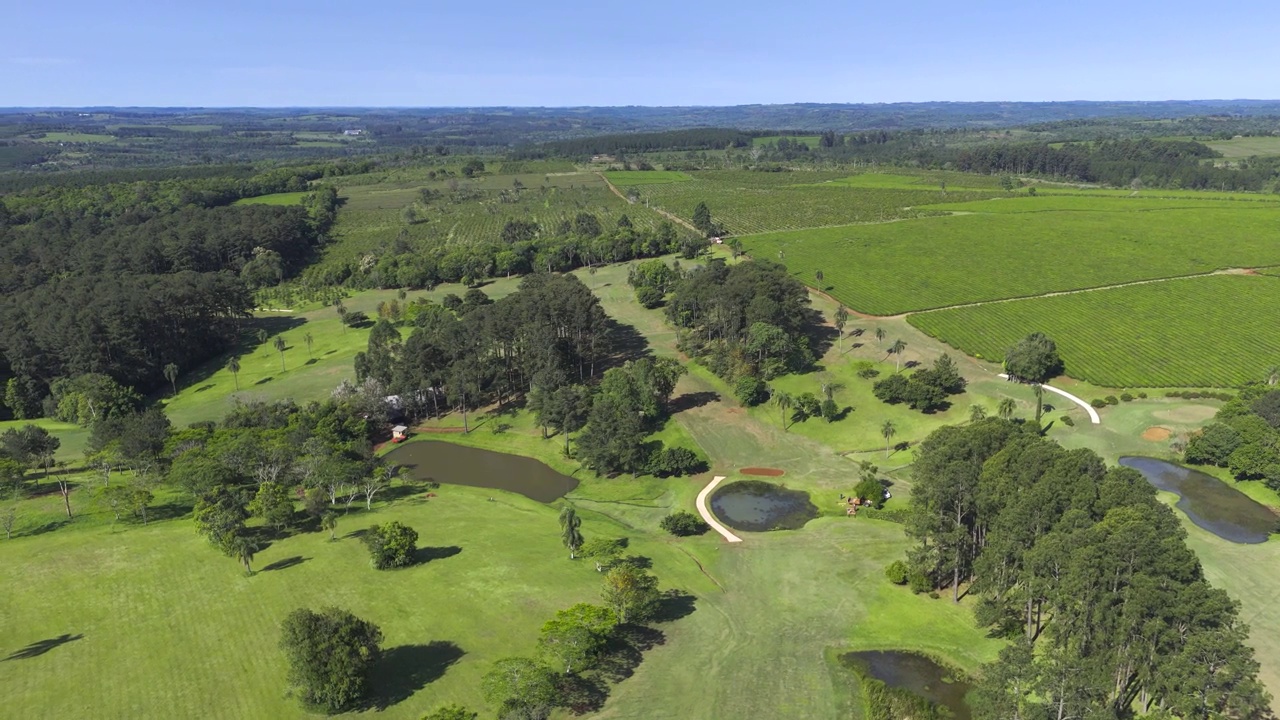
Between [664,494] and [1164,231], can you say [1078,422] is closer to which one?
[664,494]

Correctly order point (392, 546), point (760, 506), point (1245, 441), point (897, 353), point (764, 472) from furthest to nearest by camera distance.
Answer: point (897, 353)
point (764, 472)
point (760, 506)
point (1245, 441)
point (392, 546)

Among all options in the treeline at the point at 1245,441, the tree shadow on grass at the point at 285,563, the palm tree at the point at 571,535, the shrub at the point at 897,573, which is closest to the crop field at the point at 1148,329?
the treeline at the point at 1245,441

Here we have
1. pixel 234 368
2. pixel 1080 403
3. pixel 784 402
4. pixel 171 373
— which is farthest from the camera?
pixel 234 368

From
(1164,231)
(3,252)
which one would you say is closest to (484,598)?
(3,252)

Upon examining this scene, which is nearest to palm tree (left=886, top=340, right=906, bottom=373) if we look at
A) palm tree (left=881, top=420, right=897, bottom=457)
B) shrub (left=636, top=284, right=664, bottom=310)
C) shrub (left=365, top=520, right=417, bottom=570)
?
palm tree (left=881, top=420, right=897, bottom=457)

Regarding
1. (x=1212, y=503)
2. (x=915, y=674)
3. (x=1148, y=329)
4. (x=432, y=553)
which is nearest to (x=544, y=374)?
(x=432, y=553)

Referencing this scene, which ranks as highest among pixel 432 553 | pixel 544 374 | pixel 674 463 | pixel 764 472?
pixel 544 374

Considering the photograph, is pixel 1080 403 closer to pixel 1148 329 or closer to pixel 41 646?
pixel 1148 329
